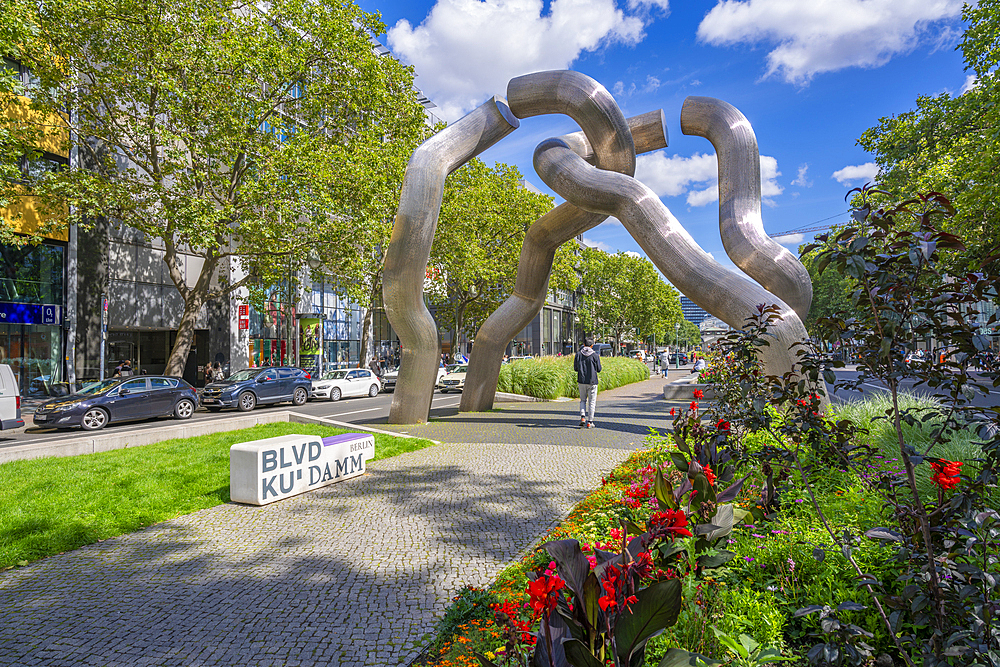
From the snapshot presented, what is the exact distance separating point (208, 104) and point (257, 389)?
10.2 m

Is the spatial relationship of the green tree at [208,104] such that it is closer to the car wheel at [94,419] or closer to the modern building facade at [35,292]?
the modern building facade at [35,292]

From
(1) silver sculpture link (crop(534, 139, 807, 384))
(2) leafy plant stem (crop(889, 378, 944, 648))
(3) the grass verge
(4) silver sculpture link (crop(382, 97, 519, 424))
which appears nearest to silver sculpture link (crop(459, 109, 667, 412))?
(1) silver sculpture link (crop(534, 139, 807, 384))

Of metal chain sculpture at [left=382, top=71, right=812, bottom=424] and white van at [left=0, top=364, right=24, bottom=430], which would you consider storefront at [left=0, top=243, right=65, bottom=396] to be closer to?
white van at [left=0, top=364, right=24, bottom=430]

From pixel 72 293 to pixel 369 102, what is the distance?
47.4 ft

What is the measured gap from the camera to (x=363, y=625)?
12.2 feet

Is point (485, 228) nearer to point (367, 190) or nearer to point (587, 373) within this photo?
point (367, 190)

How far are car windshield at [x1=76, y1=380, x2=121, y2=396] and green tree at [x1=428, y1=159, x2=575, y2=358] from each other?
50.6 feet

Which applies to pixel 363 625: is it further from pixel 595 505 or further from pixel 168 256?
pixel 168 256

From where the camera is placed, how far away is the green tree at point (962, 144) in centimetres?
1280

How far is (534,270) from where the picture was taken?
47.9 ft

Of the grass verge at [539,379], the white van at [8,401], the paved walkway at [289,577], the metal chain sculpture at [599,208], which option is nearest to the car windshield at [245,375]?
the white van at [8,401]

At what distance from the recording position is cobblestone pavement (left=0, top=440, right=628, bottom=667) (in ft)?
11.4

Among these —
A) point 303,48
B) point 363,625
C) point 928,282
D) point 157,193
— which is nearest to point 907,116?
point 303,48

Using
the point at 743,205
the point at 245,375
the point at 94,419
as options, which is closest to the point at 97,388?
the point at 94,419
